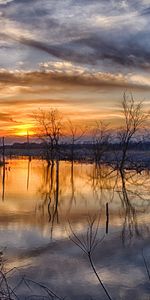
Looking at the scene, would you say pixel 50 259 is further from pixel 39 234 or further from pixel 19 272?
pixel 39 234

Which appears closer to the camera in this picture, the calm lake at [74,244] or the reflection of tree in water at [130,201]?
the calm lake at [74,244]

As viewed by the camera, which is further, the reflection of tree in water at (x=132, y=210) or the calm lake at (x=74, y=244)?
the reflection of tree in water at (x=132, y=210)

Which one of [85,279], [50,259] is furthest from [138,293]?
[50,259]

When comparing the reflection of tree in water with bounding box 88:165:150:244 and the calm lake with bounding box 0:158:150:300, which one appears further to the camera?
the reflection of tree in water with bounding box 88:165:150:244

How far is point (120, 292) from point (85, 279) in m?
1.01

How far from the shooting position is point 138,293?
8.24 meters

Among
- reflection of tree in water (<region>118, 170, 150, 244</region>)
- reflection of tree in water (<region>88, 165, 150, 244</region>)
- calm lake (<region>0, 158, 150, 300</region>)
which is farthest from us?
reflection of tree in water (<region>88, 165, 150, 244</region>)

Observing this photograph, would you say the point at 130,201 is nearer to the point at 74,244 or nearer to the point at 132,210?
the point at 132,210

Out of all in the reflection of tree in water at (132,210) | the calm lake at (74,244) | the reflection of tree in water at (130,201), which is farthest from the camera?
the reflection of tree in water at (130,201)

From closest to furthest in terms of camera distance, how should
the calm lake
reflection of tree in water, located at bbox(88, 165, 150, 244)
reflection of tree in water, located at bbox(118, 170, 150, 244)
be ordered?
1. the calm lake
2. reflection of tree in water, located at bbox(118, 170, 150, 244)
3. reflection of tree in water, located at bbox(88, 165, 150, 244)

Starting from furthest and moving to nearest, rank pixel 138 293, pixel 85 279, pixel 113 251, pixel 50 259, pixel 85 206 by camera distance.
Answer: pixel 85 206 → pixel 113 251 → pixel 50 259 → pixel 85 279 → pixel 138 293

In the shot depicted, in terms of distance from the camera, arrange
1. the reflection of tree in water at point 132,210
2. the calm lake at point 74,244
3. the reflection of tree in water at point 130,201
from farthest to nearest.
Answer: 1. the reflection of tree in water at point 130,201
2. the reflection of tree in water at point 132,210
3. the calm lake at point 74,244

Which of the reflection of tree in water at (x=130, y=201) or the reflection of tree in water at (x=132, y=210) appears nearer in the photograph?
the reflection of tree in water at (x=132, y=210)

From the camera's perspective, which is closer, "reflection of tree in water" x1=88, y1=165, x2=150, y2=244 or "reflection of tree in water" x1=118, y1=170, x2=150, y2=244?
"reflection of tree in water" x1=118, y1=170, x2=150, y2=244
